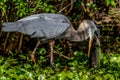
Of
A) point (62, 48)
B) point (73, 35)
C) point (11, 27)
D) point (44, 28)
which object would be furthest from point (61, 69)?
point (62, 48)

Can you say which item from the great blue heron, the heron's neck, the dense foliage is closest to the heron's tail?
the great blue heron

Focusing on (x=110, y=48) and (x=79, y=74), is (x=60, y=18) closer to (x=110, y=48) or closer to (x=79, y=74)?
(x=79, y=74)

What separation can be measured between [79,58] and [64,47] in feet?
2.20

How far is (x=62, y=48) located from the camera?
6.23 meters

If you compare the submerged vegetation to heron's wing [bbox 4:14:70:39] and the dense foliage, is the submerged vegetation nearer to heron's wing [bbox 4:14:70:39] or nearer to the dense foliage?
the dense foliage

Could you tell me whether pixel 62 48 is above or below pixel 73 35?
below

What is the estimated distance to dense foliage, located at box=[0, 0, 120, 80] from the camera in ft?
15.8

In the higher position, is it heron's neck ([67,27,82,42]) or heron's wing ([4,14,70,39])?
heron's wing ([4,14,70,39])

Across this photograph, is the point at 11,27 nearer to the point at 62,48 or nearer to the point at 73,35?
the point at 73,35

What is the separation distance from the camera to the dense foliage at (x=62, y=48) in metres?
4.82

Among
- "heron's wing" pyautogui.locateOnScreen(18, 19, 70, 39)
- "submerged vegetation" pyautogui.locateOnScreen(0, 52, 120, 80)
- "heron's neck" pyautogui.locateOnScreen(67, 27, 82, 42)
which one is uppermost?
"heron's wing" pyautogui.locateOnScreen(18, 19, 70, 39)

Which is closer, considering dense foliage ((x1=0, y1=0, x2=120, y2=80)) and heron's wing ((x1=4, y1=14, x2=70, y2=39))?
heron's wing ((x1=4, y1=14, x2=70, y2=39))

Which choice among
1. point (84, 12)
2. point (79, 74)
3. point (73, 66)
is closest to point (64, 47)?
point (84, 12)

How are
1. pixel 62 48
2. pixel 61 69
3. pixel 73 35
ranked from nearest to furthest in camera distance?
pixel 73 35 → pixel 61 69 → pixel 62 48
